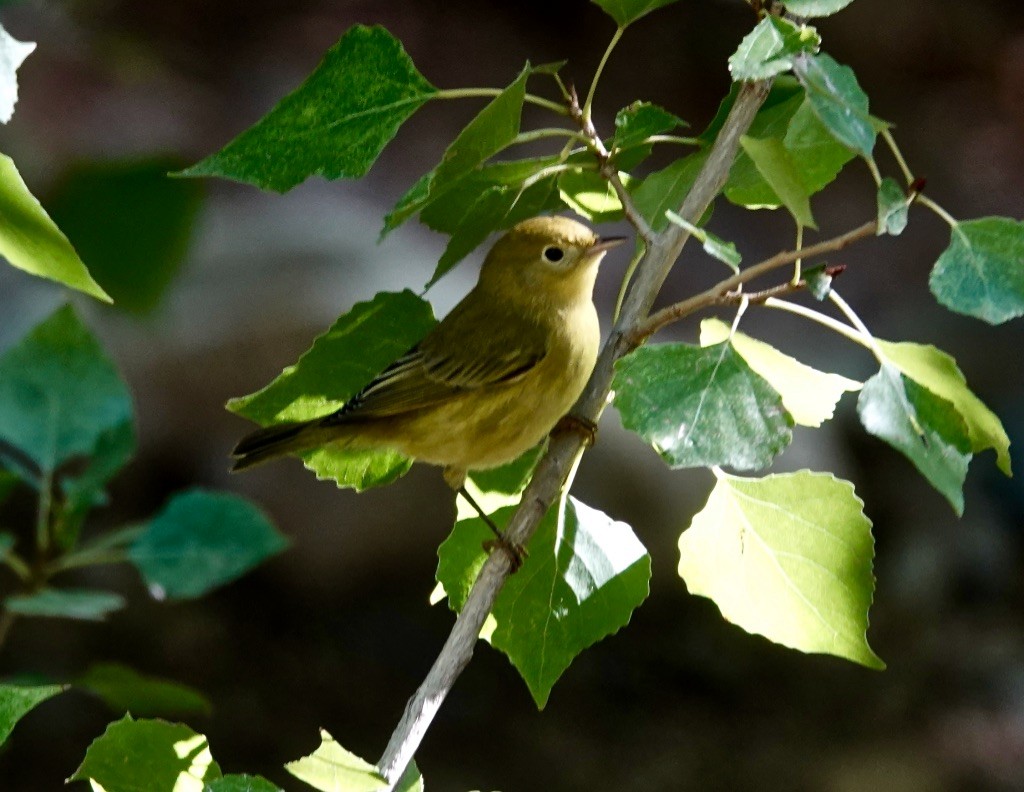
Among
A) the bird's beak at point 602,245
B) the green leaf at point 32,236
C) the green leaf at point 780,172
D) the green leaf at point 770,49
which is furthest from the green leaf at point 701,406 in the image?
the bird's beak at point 602,245

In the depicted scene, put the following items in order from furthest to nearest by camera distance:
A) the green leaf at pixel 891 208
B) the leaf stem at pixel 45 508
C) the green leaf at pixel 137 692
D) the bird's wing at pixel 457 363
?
the leaf stem at pixel 45 508 → the green leaf at pixel 137 692 → the bird's wing at pixel 457 363 → the green leaf at pixel 891 208

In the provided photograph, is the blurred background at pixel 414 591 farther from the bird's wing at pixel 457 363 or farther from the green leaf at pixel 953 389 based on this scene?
the green leaf at pixel 953 389

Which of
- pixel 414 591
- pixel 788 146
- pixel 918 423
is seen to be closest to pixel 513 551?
pixel 918 423

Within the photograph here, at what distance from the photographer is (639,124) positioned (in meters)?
1.42

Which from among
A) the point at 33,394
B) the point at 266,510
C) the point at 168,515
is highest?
the point at 33,394

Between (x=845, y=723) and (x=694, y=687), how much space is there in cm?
56

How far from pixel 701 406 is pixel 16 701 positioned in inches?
25.9

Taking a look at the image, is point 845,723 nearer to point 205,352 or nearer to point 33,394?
point 205,352

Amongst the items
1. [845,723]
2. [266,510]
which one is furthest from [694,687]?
[266,510]

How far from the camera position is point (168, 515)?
2.51 metres

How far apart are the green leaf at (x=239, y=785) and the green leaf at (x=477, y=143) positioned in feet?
1.74

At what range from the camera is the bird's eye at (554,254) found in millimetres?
2264

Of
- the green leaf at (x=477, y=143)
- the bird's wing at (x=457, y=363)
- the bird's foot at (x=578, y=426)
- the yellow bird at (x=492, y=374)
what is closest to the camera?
the green leaf at (x=477, y=143)

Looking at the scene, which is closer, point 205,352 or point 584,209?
point 584,209
